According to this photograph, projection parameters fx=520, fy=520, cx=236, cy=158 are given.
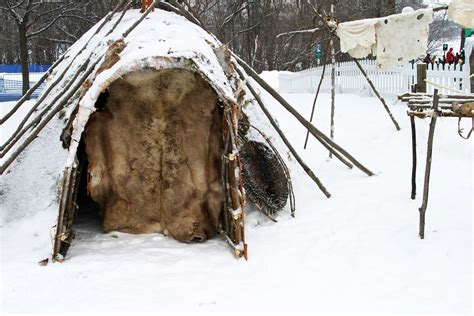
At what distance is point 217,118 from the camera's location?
19.7ft

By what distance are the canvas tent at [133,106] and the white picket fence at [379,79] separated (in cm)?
498

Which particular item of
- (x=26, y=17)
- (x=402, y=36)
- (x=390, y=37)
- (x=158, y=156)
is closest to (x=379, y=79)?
(x=390, y=37)

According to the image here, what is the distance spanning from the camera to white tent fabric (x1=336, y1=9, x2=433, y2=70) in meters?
8.05

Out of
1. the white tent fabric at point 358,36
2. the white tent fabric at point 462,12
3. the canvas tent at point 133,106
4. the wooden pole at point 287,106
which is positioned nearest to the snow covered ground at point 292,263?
the canvas tent at point 133,106

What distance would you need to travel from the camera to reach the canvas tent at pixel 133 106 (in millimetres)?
4984

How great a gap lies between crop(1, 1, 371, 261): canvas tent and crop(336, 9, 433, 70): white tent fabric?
224cm

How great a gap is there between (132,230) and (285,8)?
27.4m

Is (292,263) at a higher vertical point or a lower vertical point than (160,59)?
lower

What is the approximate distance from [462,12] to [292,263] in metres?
4.05

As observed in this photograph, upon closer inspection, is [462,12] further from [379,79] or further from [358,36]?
[379,79]

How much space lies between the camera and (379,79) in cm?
1445

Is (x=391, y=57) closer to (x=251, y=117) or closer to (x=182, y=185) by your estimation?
(x=251, y=117)

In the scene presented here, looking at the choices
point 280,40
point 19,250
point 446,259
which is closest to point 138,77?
point 19,250

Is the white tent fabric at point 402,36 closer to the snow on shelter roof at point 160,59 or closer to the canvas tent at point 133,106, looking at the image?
the canvas tent at point 133,106
